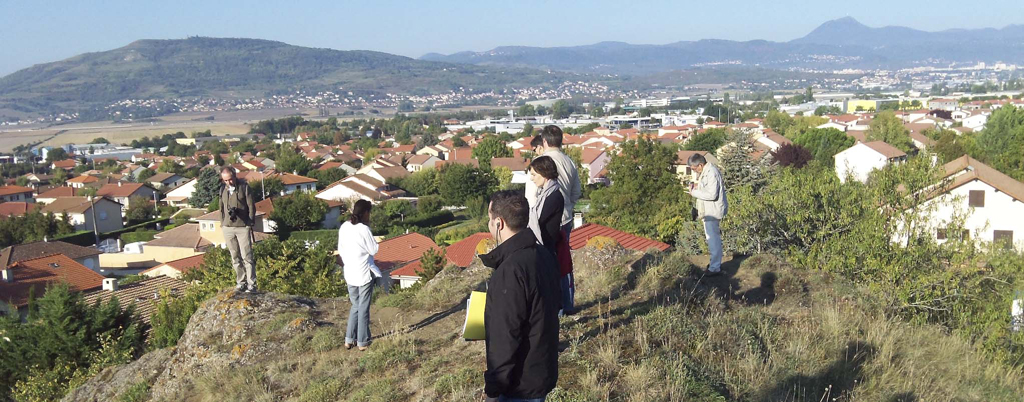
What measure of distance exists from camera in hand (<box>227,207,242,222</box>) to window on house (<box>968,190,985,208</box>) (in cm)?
2703

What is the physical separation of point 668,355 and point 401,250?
2676 cm

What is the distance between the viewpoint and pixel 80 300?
1545 cm

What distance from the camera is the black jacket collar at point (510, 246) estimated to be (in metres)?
3.42

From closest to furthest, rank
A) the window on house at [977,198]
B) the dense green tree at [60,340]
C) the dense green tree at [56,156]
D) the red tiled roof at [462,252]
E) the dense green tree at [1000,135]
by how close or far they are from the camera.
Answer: the dense green tree at [60,340], the red tiled roof at [462,252], the window on house at [977,198], the dense green tree at [1000,135], the dense green tree at [56,156]

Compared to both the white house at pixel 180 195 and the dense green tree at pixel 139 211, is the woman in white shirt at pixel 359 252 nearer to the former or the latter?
the dense green tree at pixel 139 211

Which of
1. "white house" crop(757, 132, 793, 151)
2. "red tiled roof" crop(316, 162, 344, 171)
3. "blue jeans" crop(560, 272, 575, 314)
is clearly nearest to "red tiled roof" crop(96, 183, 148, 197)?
"red tiled roof" crop(316, 162, 344, 171)

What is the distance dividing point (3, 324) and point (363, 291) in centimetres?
1319

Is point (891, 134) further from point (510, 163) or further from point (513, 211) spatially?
point (513, 211)

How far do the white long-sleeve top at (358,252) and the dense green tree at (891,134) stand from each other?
61.9m

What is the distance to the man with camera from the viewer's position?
8062 millimetres

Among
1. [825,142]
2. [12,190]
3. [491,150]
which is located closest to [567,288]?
[825,142]

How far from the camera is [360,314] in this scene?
6699 mm

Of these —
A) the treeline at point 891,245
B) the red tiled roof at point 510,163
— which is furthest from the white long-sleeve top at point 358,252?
the red tiled roof at point 510,163

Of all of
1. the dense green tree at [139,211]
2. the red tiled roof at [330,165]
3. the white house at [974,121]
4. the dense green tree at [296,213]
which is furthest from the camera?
the white house at [974,121]
